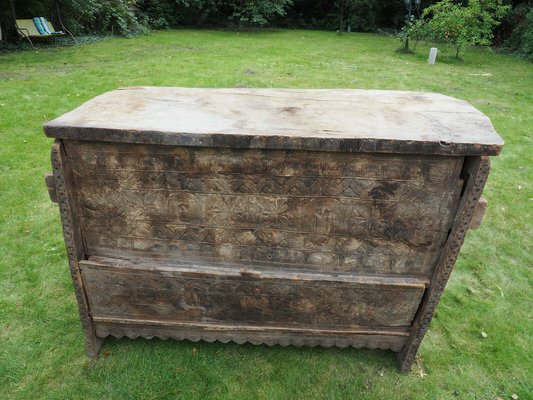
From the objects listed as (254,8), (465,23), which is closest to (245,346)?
(465,23)

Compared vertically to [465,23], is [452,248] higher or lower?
lower

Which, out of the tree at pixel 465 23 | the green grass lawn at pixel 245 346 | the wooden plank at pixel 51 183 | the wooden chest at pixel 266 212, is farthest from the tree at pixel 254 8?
the wooden plank at pixel 51 183

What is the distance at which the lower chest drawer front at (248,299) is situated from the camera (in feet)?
6.48

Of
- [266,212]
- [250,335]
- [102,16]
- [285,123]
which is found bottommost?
[250,335]

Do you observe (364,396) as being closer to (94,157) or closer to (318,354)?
(318,354)

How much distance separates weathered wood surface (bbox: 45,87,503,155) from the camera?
1.63m

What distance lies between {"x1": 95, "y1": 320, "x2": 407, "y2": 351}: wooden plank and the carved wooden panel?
17.7 inches

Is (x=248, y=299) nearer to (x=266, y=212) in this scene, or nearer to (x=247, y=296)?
(x=247, y=296)

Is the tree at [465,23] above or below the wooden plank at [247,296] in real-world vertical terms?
above

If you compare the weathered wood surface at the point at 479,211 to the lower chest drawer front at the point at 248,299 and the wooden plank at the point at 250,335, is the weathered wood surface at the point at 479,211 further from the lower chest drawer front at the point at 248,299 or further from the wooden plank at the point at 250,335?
the wooden plank at the point at 250,335

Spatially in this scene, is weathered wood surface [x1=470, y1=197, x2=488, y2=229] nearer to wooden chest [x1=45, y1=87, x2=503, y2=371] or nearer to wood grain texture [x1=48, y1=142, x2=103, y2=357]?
wooden chest [x1=45, y1=87, x2=503, y2=371]

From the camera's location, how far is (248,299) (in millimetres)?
2072

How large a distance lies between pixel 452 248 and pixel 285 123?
3.26 ft

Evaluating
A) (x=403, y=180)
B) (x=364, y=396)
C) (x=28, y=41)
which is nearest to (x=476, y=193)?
(x=403, y=180)
